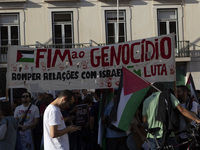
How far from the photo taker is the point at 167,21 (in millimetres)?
22047

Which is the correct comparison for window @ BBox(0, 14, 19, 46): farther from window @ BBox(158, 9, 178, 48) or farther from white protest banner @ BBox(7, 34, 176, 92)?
white protest banner @ BBox(7, 34, 176, 92)

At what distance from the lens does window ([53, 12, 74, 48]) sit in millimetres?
21422

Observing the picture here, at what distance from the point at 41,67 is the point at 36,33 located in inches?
497

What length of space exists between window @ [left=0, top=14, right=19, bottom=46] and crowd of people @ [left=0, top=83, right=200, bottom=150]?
12.4 m

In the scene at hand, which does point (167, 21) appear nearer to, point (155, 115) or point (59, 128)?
point (155, 115)

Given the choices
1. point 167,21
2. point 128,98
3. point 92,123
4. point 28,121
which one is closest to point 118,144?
point 92,123

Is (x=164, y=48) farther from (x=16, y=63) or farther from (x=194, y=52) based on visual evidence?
(x=194, y=52)

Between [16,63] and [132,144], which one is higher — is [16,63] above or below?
above

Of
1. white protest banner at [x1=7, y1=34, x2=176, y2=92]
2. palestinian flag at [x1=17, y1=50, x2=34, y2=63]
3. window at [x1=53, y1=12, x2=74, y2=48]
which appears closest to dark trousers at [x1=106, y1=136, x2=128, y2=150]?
white protest banner at [x1=7, y1=34, x2=176, y2=92]

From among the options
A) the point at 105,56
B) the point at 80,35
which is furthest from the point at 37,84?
the point at 80,35

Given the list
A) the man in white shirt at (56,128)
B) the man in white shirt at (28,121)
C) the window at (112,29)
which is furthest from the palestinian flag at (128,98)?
the window at (112,29)

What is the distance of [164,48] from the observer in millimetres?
8359

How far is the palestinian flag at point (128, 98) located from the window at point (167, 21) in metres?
15.4

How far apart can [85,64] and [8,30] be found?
524 inches
